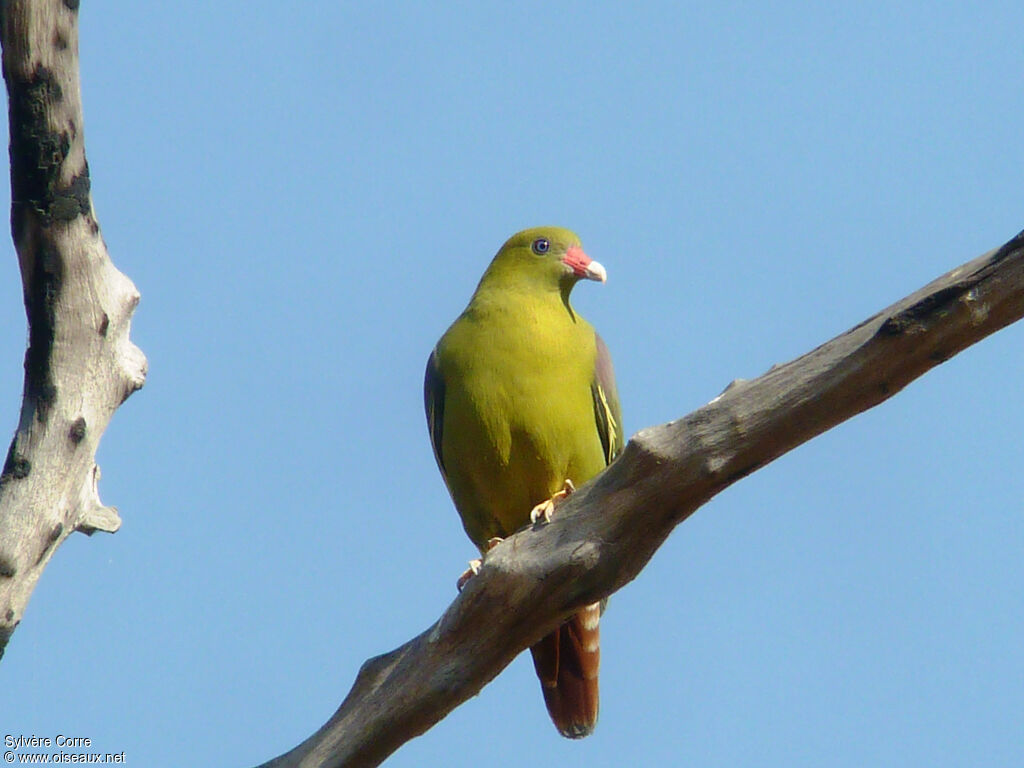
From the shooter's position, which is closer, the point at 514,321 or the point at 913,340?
the point at 913,340

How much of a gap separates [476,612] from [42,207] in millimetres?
2005

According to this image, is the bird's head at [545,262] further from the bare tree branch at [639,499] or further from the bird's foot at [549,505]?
the bare tree branch at [639,499]

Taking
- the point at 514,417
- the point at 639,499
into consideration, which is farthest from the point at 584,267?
the point at 639,499

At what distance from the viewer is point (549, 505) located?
17.2 feet

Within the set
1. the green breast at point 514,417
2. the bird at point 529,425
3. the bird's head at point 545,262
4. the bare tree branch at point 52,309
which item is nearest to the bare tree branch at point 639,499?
the bird at point 529,425

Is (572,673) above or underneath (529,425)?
underneath

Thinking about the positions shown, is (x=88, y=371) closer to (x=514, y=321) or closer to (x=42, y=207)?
(x=42, y=207)

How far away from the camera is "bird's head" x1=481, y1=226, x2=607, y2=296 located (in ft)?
20.9

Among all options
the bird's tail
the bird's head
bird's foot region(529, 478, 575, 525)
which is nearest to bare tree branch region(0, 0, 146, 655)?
bird's foot region(529, 478, 575, 525)

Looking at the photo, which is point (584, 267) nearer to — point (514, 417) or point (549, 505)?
point (514, 417)

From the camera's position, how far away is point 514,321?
19.7 ft

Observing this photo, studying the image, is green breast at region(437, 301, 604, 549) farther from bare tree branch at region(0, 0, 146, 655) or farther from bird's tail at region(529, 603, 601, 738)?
bare tree branch at region(0, 0, 146, 655)

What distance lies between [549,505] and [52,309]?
207 cm

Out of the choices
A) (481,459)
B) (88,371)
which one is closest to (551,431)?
(481,459)
